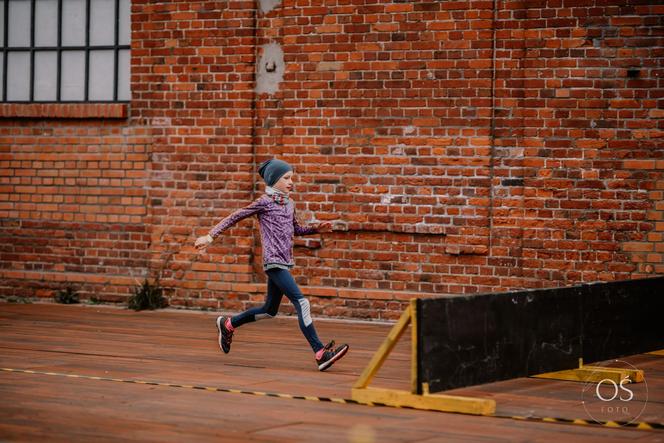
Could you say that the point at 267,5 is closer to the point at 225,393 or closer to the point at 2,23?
the point at 2,23

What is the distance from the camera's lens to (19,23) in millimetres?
14633

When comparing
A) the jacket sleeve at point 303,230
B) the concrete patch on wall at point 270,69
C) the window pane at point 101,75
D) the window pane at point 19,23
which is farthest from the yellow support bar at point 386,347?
the window pane at point 19,23

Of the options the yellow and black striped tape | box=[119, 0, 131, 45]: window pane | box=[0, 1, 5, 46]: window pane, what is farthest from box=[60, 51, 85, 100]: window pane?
the yellow and black striped tape

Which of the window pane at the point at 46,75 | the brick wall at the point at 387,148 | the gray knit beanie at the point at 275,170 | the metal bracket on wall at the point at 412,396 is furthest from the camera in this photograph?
the window pane at the point at 46,75

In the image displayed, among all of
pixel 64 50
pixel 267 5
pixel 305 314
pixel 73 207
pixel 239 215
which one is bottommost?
pixel 305 314

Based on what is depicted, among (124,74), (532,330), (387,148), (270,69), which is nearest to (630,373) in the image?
(532,330)

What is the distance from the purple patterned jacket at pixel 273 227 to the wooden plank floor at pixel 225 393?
88 centimetres

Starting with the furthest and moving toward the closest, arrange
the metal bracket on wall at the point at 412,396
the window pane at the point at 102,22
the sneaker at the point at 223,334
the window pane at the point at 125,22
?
the window pane at the point at 102,22 < the window pane at the point at 125,22 < the sneaker at the point at 223,334 < the metal bracket on wall at the point at 412,396

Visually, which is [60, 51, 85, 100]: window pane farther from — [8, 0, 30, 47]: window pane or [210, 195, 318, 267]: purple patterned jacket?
[210, 195, 318, 267]: purple patterned jacket

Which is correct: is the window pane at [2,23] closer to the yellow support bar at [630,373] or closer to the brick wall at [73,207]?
the brick wall at [73,207]

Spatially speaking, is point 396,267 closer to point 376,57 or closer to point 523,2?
point 376,57

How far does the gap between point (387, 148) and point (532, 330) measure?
15.2ft

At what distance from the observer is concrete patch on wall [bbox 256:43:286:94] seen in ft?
42.8

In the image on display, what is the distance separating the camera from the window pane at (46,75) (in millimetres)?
14391
